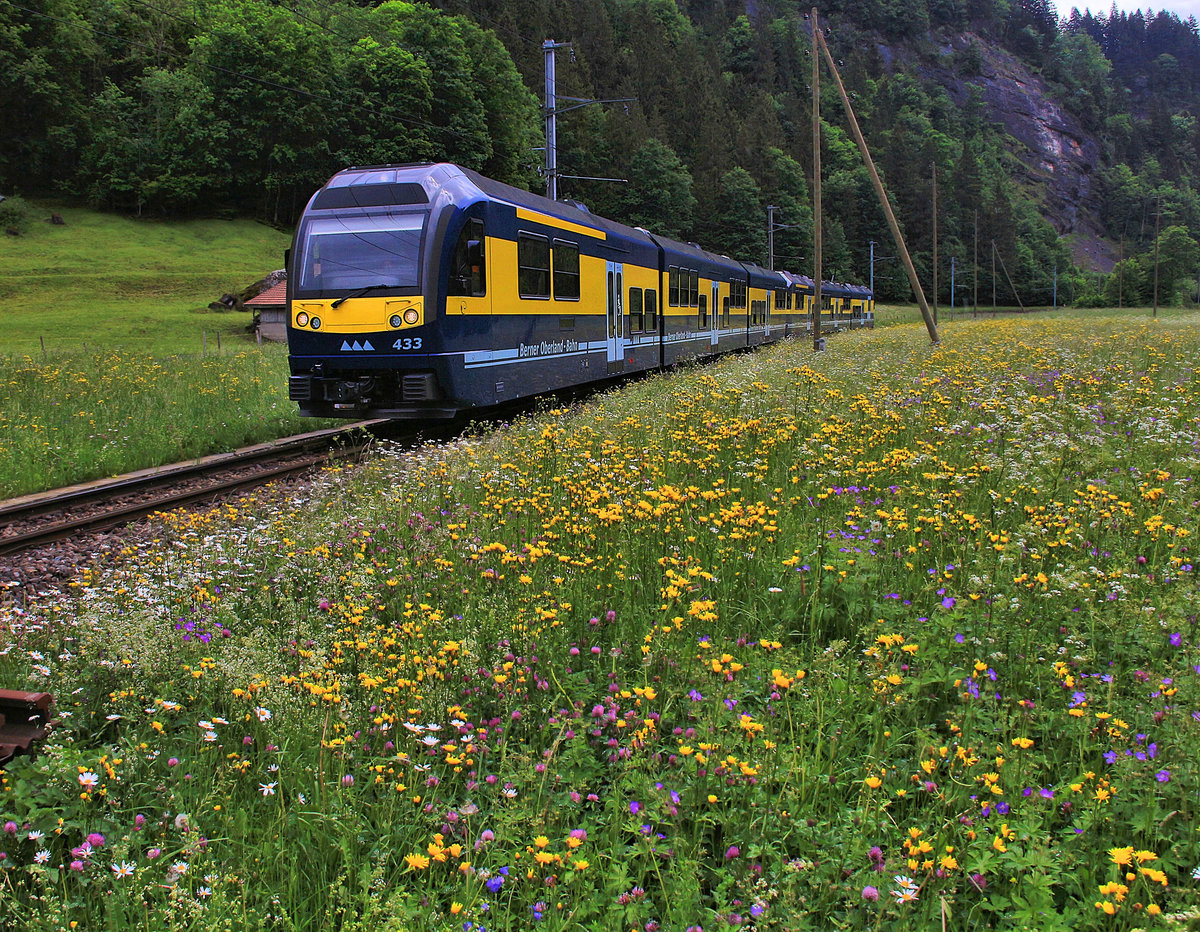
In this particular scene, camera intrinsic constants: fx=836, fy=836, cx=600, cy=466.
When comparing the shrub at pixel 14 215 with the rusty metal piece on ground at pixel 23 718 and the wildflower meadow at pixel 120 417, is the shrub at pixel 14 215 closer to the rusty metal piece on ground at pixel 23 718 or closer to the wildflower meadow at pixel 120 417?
the wildflower meadow at pixel 120 417

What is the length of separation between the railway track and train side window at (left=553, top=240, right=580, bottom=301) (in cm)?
399

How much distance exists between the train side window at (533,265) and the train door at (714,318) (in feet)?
38.4

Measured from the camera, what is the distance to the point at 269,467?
1048cm

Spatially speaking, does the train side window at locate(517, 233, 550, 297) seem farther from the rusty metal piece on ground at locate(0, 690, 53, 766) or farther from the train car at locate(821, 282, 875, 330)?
the train car at locate(821, 282, 875, 330)

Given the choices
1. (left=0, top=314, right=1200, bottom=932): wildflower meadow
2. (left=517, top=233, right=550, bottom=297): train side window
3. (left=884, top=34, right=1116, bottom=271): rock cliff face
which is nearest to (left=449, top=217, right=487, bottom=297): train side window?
(left=517, top=233, right=550, bottom=297): train side window

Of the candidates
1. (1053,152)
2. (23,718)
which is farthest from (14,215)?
(1053,152)

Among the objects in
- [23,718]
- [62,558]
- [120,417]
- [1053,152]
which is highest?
[1053,152]

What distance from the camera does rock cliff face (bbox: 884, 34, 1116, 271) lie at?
558 ft

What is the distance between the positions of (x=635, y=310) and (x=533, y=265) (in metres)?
5.40

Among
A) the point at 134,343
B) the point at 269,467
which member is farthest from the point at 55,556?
the point at 134,343

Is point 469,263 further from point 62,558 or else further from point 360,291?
point 62,558

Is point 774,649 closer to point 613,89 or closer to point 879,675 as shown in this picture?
point 879,675

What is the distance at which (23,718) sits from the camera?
9.82ft

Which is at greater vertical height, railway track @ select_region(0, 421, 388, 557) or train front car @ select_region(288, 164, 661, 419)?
train front car @ select_region(288, 164, 661, 419)
